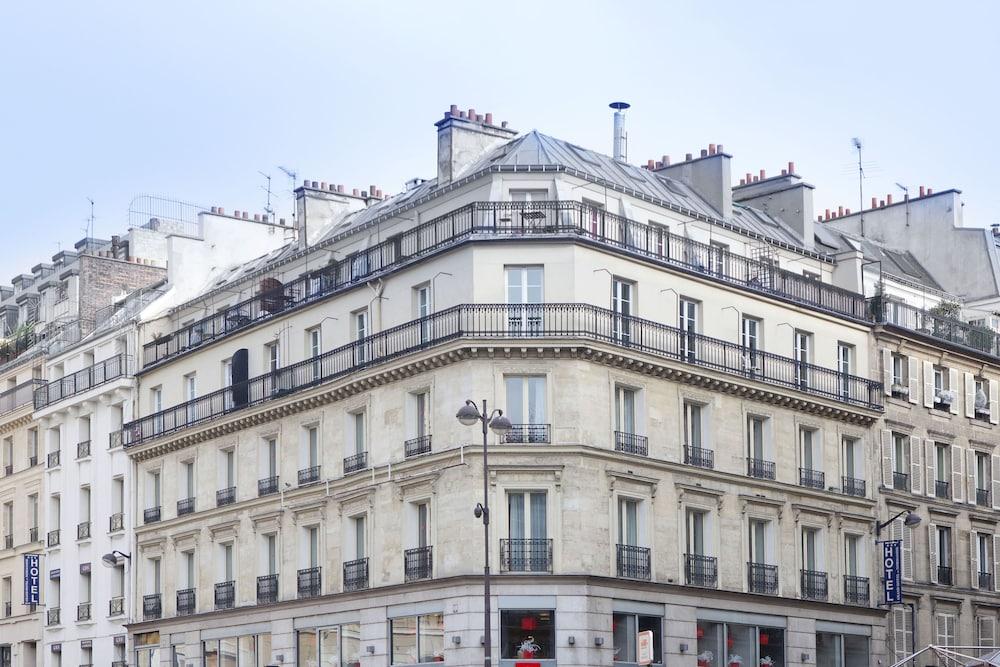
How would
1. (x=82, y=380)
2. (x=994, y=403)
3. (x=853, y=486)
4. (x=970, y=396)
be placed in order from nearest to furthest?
(x=853, y=486) < (x=970, y=396) < (x=994, y=403) < (x=82, y=380)

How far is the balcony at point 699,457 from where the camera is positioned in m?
44.7

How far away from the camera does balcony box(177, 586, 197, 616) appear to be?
51406 millimetres

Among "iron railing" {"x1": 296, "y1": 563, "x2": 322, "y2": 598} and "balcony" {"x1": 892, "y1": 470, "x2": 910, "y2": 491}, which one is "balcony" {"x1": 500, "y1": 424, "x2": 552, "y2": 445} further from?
"balcony" {"x1": 892, "y1": 470, "x2": 910, "y2": 491}

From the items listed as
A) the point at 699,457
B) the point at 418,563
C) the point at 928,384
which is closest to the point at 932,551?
the point at 928,384

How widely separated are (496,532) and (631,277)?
6.72 metres

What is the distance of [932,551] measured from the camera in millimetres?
50562

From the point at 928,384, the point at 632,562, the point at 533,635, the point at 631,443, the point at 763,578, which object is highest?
the point at 928,384

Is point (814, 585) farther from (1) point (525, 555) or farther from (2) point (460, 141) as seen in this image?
(2) point (460, 141)

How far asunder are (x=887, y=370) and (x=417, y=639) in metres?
15.1

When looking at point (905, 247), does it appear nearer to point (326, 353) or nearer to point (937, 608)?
point (937, 608)

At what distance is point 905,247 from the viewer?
58.7 meters

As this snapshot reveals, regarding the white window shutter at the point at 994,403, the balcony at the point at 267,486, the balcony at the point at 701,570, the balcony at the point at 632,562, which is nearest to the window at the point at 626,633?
the balcony at the point at 632,562

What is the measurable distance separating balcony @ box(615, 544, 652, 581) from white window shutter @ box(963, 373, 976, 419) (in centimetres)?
1402

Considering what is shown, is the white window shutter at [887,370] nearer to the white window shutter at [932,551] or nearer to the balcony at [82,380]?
the white window shutter at [932,551]
